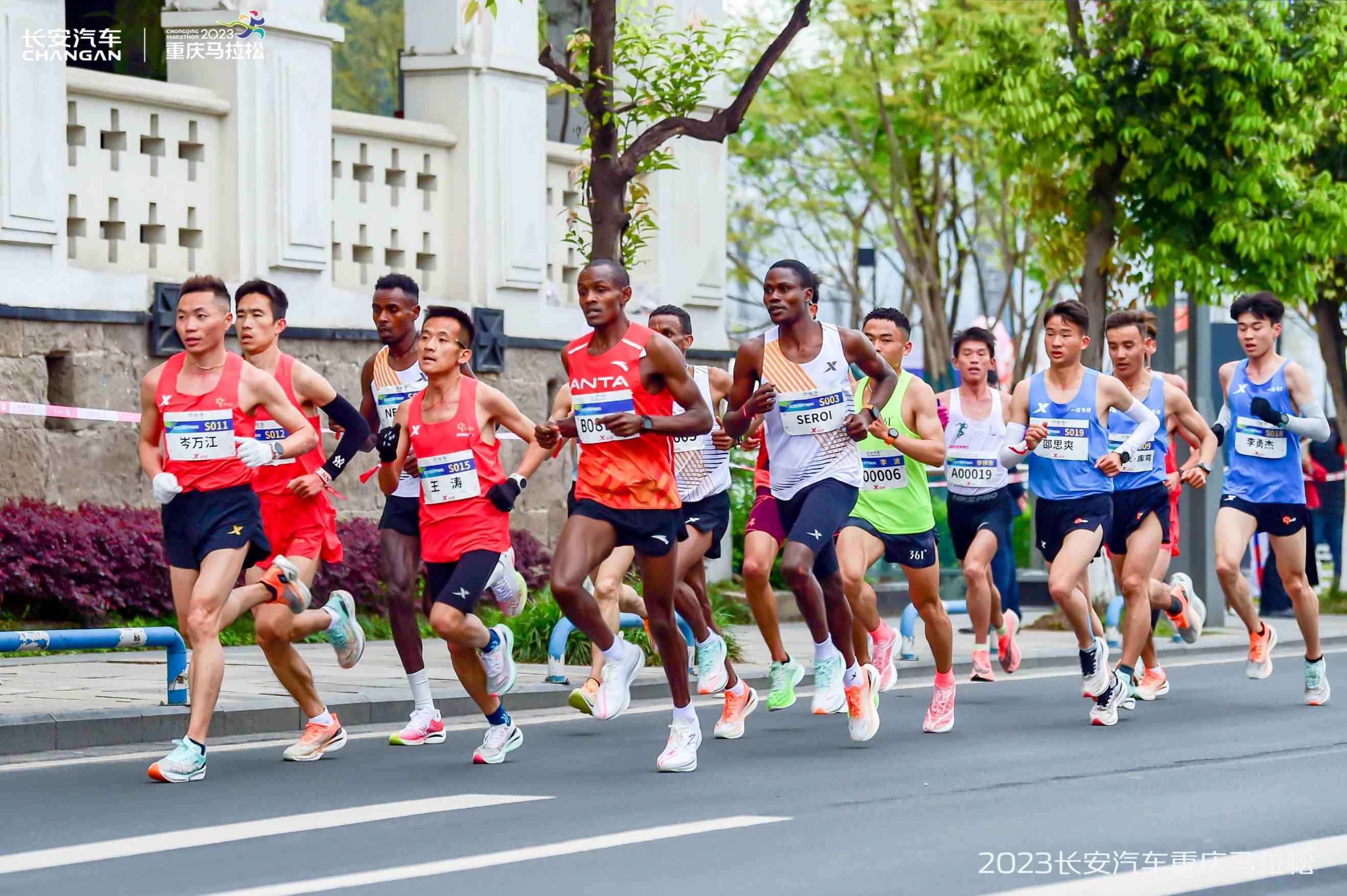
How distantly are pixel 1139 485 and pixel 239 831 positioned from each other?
6083mm

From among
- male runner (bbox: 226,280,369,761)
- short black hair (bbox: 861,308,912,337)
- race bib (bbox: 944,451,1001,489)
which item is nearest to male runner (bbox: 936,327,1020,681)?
race bib (bbox: 944,451,1001,489)

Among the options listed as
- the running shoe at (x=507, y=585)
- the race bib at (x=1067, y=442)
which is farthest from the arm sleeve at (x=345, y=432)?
the race bib at (x=1067, y=442)

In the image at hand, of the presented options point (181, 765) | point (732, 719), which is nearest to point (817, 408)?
point (732, 719)

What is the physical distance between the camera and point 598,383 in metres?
9.68

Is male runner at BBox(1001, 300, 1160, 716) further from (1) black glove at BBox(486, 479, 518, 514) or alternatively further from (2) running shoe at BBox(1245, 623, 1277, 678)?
(1) black glove at BBox(486, 479, 518, 514)

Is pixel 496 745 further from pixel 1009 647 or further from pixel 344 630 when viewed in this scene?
pixel 1009 647

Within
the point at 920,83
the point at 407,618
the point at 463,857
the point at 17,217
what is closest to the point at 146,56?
the point at 17,217

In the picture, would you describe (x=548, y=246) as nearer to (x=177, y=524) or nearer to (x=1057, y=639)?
(x=1057, y=639)

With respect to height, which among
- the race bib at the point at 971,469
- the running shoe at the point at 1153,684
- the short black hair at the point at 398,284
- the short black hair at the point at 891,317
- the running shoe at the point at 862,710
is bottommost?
the running shoe at the point at 1153,684

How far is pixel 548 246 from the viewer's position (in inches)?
837

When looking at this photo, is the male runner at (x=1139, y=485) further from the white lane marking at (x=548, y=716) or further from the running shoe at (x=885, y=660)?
the white lane marking at (x=548, y=716)

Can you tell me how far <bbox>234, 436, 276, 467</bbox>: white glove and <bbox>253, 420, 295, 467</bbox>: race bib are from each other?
532 millimetres

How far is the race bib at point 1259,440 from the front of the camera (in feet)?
42.9

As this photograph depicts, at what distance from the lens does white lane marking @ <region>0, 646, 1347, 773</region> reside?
10.3 meters
